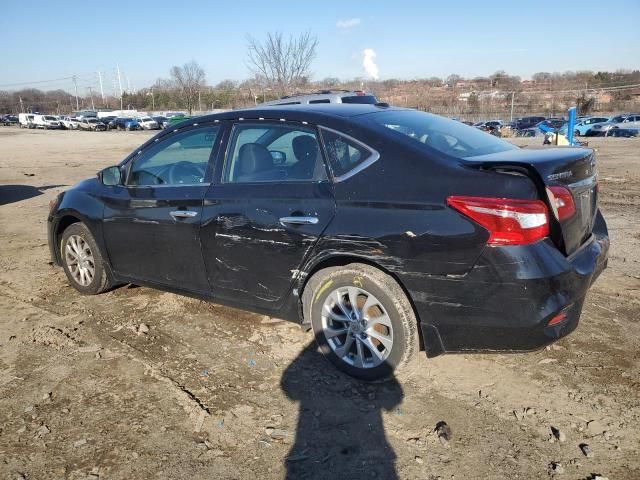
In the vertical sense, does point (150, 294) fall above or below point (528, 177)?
below

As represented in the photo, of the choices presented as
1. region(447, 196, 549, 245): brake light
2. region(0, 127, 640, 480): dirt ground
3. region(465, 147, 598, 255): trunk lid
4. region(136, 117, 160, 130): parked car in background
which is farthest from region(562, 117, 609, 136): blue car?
region(136, 117, 160, 130): parked car in background

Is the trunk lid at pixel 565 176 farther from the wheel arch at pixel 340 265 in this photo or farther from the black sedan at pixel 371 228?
the wheel arch at pixel 340 265

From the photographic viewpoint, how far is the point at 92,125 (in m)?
60.3

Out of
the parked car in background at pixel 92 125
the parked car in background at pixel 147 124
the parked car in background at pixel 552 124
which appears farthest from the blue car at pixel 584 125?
the parked car in background at pixel 92 125

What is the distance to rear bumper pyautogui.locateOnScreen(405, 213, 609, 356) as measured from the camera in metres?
2.70

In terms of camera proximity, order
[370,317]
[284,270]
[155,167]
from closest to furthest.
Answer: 1. [370,317]
2. [284,270]
3. [155,167]

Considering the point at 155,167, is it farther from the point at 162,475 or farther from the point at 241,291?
the point at 162,475

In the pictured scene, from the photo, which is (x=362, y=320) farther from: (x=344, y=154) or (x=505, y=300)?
(x=344, y=154)

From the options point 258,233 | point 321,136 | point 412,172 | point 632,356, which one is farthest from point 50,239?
point 632,356

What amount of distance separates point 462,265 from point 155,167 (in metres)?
2.68

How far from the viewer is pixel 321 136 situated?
10.9ft

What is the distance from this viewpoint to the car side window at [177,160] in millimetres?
3895

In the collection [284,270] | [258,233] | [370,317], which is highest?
[258,233]

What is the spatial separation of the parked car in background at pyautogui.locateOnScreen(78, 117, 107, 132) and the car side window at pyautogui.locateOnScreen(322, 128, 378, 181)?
61.9m
